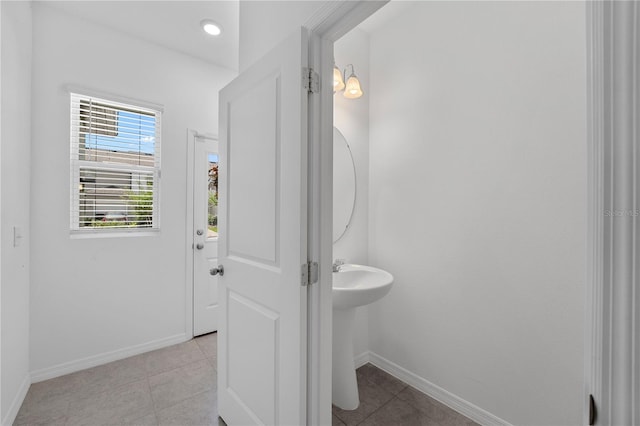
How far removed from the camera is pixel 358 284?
78.4 inches

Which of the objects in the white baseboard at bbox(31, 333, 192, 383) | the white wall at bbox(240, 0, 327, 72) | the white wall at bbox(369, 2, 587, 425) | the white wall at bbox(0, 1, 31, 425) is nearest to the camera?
the white wall at bbox(240, 0, 327, 72)

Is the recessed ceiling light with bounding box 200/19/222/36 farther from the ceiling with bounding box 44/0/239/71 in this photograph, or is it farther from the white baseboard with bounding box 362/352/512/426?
the white baseboard with bounding box 362/352/512/426

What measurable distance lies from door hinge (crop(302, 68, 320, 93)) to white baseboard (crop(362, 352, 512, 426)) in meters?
1.96

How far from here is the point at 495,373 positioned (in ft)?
5.32

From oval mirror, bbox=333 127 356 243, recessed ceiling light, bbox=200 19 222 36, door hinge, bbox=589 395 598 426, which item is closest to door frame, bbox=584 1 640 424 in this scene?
door hinge, bbox=589 395 598 426

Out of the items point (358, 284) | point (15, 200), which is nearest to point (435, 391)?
point (358, 284)

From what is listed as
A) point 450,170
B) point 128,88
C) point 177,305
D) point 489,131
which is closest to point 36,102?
point 128,88

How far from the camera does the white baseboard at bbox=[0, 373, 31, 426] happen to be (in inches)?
62.5

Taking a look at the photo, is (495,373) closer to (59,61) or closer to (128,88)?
(128,88)

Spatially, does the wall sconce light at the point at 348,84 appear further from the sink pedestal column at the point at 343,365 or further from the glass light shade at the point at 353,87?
the sink pedestal column at the point at 343,365

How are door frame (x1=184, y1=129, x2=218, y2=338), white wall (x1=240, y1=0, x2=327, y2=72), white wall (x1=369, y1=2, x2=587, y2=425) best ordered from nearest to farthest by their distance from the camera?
white wall (x1=240, y1=0, x2=327, y2=72) → white wall (x1=369, y1=2, x2=587, y2=425) → door frame (x1=184, y1=129, x2=218, y2=338)

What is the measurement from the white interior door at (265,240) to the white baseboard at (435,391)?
1106 millimetres

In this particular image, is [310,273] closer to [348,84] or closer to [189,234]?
[348,84]

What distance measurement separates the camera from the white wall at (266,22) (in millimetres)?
1271
